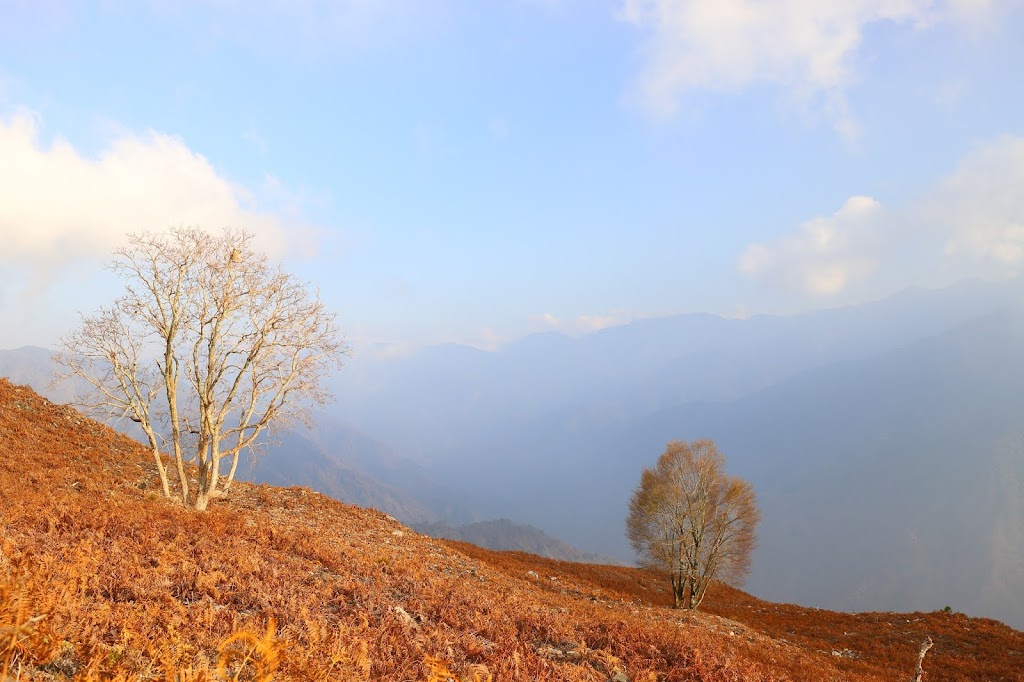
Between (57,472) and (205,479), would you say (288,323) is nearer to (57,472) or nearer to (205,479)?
(205,479)

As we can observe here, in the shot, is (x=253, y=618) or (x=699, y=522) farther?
(x=699, y=522)

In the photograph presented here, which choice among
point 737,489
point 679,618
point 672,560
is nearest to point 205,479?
point 679,618

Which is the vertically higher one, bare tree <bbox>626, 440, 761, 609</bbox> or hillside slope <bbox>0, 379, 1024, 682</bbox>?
bare tree <bbox>626, 440, 761, 609</bbox>

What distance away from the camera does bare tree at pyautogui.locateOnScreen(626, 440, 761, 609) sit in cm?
2655

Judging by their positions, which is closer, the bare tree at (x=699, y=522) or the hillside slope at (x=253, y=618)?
the hillside slope at (x=253, y=618)

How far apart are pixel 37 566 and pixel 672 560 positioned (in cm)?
2777

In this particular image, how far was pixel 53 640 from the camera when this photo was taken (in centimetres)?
440

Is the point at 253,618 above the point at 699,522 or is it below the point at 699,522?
below

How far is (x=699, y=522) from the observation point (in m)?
26.8

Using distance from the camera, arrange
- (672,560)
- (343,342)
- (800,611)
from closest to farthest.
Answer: (343,342)
(672,560)
(800,611)

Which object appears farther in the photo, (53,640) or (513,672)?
(513,672)

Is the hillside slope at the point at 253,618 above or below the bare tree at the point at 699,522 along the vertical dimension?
below

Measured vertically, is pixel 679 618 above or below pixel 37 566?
below

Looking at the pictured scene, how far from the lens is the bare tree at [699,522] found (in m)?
26.5
